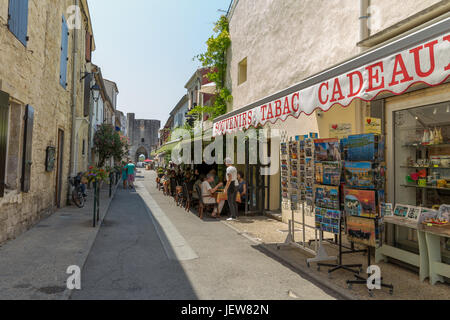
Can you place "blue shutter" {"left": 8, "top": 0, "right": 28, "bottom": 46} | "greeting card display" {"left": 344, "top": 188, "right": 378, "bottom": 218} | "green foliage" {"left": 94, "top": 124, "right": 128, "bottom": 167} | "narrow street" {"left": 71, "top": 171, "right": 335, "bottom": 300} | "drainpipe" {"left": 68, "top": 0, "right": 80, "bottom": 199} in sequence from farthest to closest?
1. "green foliage" {"left": 94, "top": 124, "right": 128, "bottom": 167}
2. "drainpipe" {"left": 68, "top": 0, "right": 80, "bottom": 199}
3. "blue shutter" {"left": 8, "top": 0, "right": 28, "bottom": 46}
4. "greeting card display" {"left": 344, "top": 188, "right": 378, "bottom": 218}
5. "narrow street" {"left": 71, "top": 171, "right": 335, "bottom": 300}

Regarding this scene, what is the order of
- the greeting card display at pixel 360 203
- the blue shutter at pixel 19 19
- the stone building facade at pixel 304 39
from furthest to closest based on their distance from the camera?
the blue shutter at pixel 19 19 < the stone building facade at pixel 304 39 < the greeting card display at pixel 360 203

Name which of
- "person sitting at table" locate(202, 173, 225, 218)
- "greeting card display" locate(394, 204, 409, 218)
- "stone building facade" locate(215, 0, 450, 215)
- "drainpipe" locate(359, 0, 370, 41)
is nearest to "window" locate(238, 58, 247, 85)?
"stone building facade" locate(215, 0, 450, 215)

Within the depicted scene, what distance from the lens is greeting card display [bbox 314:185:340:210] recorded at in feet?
14.4

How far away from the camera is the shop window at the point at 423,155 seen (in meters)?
4.45

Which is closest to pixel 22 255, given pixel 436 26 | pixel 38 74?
pixel 38 74

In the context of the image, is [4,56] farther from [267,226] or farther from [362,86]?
[267,226]

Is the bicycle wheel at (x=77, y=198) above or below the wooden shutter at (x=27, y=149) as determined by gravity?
below

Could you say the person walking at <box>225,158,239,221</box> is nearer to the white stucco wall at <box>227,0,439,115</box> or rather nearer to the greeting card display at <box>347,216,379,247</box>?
the white stucco wall at <box>227,0,439,115</box>

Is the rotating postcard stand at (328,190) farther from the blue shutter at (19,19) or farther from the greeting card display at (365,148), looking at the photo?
the blue shutter at (19,19)

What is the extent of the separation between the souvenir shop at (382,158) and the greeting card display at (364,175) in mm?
13

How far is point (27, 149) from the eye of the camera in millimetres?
6246

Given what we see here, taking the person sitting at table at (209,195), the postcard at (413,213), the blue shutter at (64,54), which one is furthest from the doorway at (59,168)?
the postcard at (413,213)

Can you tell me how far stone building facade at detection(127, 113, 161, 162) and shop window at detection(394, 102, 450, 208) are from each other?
203 ft
